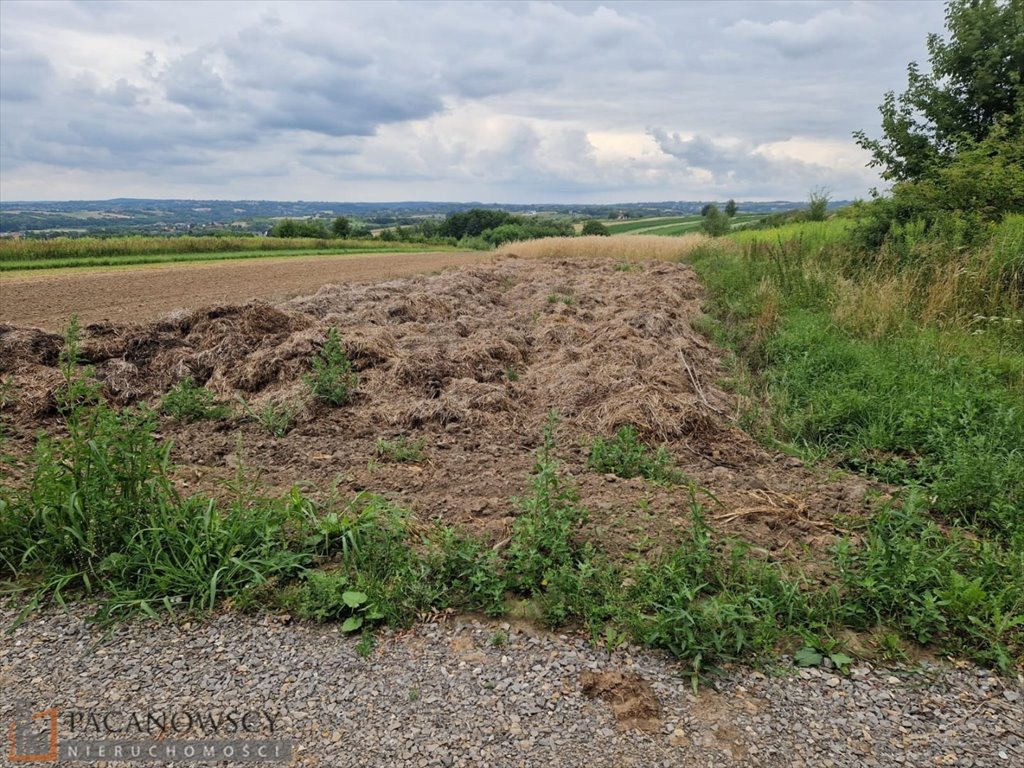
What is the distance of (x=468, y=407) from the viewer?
668cm

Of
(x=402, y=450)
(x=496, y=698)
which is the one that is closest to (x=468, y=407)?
(x=402, y=450)

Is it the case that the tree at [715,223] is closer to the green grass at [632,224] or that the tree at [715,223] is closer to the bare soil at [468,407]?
the green grass at [632,224]

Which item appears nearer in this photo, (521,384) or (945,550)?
(945,550)

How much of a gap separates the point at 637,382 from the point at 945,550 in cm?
372

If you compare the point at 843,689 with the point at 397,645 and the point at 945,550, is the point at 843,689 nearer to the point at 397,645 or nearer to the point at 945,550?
the point at 945,550

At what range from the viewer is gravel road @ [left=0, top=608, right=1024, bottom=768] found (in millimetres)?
2514

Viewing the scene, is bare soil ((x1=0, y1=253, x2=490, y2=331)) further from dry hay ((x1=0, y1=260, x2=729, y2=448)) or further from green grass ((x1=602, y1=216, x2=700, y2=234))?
green grass ((x1=602, y1=216, x2=700, y2=234))

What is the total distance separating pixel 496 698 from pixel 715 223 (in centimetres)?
4768

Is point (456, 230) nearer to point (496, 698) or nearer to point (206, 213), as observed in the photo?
point (206, 213)

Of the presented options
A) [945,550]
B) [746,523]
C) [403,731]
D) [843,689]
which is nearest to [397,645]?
[403,731]

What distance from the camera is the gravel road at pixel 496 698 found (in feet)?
8.25

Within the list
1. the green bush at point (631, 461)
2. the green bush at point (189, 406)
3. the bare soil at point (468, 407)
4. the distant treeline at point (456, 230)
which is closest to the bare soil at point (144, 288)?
the bare soil at point (468, 407)

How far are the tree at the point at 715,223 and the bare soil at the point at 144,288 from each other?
23182mm

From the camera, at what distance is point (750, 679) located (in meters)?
2.94
